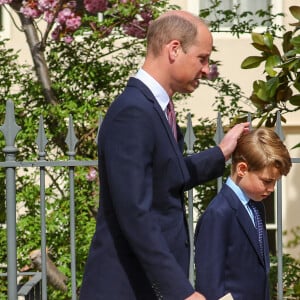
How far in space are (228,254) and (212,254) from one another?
0.09 m

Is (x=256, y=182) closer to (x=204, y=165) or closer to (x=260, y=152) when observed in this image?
(x=260, y=152)

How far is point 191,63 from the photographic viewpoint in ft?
10.8

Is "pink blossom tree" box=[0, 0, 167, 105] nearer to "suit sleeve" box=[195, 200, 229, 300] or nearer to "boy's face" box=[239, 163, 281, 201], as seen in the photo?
"boy's face" box=[239, 163, 281, 201]

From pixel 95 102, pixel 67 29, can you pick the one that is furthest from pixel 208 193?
pixel 67 29

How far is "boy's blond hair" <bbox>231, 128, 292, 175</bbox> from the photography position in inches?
159

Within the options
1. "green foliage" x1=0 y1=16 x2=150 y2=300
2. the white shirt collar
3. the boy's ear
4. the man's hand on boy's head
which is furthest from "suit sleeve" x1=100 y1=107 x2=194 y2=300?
"green foliage" x1=0 y1=16 x2=150 y2=300

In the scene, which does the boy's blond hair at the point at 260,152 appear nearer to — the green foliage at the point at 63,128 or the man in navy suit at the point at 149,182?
the man in navy suit at the point at 149,182

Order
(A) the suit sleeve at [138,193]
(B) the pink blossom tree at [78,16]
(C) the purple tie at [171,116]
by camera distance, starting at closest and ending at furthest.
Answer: (A) the suit sleeve at [138,193]
(C) the purple tie at [171,116]
(B) the pink blossom tree at [78,16]

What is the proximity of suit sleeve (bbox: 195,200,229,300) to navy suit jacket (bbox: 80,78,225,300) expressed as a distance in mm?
542

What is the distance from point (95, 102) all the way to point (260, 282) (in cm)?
392

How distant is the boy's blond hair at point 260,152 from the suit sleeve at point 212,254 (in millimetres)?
223

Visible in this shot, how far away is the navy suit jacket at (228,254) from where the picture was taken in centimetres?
392

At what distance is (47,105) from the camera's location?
789 cm

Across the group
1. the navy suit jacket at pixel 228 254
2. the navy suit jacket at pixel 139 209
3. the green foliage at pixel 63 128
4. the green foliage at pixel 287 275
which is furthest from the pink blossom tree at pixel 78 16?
the navy suit jacket at pixel 139 209
